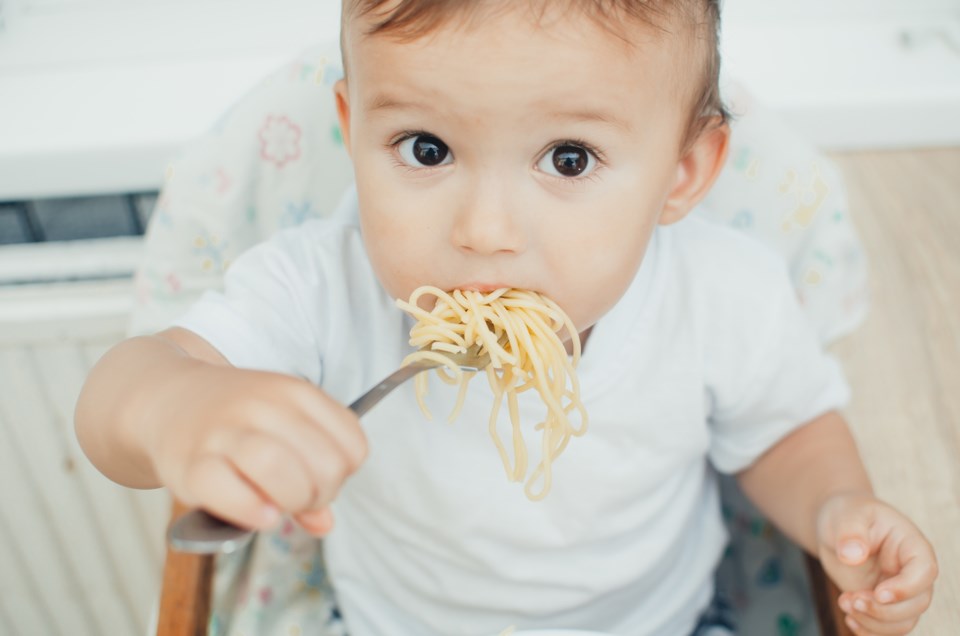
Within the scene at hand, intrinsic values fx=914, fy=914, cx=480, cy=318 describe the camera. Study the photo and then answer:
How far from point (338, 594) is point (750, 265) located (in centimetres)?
59

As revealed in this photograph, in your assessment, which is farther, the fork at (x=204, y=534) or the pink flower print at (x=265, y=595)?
the pink flower print at (x=265, y=595)

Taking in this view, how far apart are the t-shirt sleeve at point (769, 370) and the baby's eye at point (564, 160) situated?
33 centimetres

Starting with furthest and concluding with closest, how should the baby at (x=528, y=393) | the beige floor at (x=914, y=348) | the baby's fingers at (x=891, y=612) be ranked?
the beige floor at (x=914, y=348) → the baby's fingers at (x=891, y=612) → the baby at (x=528, y=393)

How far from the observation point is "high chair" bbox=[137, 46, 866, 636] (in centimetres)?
100

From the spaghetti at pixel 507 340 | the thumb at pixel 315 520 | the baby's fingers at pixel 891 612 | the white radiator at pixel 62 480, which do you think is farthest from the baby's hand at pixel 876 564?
the white radiator at pixel 62 480

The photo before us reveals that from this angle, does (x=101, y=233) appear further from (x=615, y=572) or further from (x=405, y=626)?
(x=615, y=572)

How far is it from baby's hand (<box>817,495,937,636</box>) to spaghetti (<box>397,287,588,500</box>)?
0.27m

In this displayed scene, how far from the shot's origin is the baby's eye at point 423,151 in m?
0.70

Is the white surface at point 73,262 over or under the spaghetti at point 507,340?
under

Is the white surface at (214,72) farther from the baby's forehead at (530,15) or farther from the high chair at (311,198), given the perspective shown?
the baby's forehead at (530,15)

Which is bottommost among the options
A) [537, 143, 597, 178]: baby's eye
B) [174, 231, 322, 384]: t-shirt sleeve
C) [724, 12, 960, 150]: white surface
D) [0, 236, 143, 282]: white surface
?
[0, 236, 143, 282]: white surface

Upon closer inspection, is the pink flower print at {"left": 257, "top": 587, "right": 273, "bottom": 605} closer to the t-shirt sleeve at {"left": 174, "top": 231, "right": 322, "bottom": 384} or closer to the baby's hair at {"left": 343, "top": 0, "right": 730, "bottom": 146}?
the t-shirt sleeve at {"left": 174, "top": 231, "right": 322, "bottom": 384}

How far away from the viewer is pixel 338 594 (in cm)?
106

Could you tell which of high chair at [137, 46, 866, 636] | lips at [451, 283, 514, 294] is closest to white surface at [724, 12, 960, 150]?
high chair at [137, 46, 866, 636]
